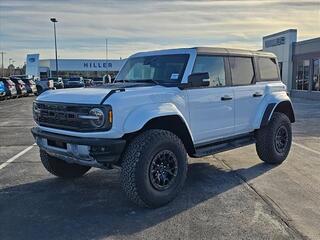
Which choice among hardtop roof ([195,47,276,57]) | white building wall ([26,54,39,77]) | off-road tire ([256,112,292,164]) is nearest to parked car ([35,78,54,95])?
white building wall ([26,54,39,77])

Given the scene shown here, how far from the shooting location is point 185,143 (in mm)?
6086

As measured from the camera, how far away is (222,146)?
6.71 metres

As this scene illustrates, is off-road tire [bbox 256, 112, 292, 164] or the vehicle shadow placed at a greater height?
off-road tire [bbox 256, 112, 292, 164]

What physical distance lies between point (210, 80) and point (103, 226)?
288cm

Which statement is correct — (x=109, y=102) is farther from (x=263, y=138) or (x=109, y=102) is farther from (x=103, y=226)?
(x=263, y=138)

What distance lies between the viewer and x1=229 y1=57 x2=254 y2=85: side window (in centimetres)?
705

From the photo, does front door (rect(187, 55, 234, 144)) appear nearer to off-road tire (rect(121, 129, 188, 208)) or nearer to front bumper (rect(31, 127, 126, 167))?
off-road tire (rect(121, 129, 188, 208))

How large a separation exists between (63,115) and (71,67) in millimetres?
75150

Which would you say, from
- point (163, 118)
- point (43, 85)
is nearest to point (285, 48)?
point (43, 85)

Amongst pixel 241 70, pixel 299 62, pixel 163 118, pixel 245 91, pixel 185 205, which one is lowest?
pixel 185 205

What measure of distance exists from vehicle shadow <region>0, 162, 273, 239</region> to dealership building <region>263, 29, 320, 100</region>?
25.3 m

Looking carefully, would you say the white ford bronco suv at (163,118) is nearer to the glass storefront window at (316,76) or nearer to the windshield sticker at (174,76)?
the windshield sticker at (174,76)

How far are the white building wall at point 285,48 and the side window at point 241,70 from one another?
2917 centimetres

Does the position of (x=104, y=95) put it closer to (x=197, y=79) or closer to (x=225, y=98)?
(x=197, y=79)
